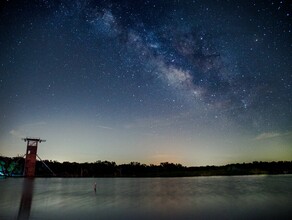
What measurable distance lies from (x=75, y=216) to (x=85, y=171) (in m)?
139

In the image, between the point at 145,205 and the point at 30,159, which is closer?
Answer: the point at 145,205

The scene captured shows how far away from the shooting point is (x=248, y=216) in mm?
16500

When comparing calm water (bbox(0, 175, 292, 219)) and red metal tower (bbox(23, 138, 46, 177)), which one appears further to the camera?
red metal tower (bbox(23, 138, 46, 177))

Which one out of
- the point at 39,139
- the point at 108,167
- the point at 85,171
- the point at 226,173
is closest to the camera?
the point at 39,139

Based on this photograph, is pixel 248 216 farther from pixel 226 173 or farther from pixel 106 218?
pixel 226 173

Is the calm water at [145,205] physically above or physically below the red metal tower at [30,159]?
below

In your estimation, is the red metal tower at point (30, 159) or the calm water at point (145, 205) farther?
the red metal tower at point (30, 159)

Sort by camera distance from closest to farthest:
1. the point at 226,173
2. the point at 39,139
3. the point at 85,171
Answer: the point at 39,139 → the point at 85,171 → the point at 226,173

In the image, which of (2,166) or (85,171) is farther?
(85,171)

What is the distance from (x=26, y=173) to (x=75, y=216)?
8108cm

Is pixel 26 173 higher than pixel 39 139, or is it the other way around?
pixel 39 139

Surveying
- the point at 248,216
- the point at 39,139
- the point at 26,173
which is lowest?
the point at 248,216

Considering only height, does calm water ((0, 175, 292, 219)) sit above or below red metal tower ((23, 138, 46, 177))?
below

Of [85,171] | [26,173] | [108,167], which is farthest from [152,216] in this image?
[108,167]
